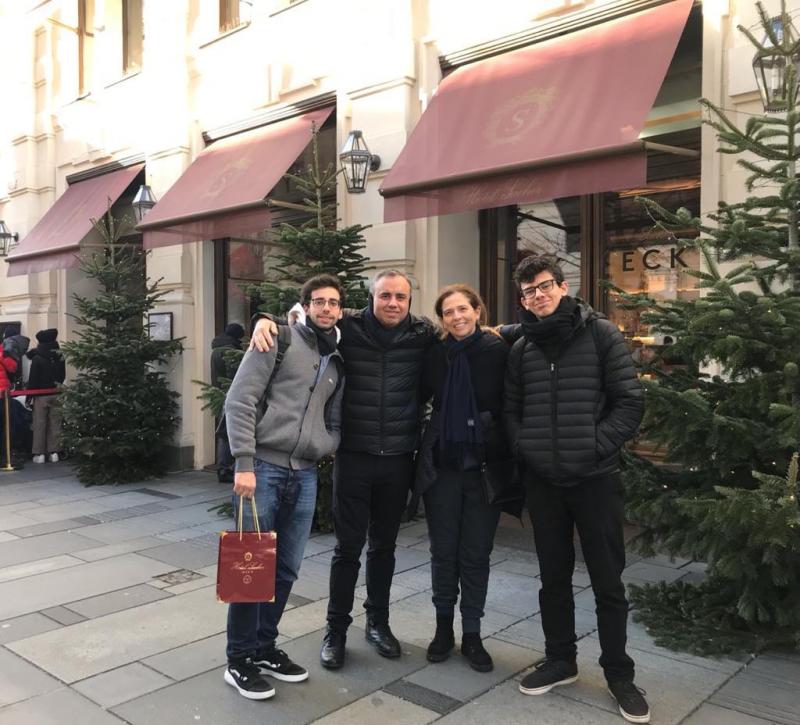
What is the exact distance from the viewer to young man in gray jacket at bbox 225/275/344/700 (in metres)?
3.51

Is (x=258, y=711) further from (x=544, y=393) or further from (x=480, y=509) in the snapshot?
(x=544, y=393)

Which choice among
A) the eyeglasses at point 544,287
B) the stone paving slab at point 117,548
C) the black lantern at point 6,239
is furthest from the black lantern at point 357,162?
the black lantern at point 6,239

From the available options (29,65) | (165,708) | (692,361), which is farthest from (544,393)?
(29,65)

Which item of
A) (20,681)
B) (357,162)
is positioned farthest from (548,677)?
(357,162)

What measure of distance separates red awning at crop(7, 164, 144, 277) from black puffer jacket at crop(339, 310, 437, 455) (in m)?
7.58

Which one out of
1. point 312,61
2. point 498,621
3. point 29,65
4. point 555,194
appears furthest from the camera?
point 29,65

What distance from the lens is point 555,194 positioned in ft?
18.6

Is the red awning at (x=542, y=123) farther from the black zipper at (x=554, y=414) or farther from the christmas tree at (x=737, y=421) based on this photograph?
the black zipper at (x=554, y=414)

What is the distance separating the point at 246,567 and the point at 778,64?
408 cm

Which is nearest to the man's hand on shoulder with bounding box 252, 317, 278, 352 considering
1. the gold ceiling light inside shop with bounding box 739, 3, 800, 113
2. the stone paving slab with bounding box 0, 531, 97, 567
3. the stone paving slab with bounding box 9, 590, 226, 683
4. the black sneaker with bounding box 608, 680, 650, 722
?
the stone paving slab with bounding box 9, 590, 226, 683

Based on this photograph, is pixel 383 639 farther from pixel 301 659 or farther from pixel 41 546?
pixel 41 546

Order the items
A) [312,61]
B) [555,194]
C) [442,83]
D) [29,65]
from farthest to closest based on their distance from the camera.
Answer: [29,65]
[312,61]
[442,83]
[555,194]

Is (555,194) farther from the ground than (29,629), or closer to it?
farther from the ground

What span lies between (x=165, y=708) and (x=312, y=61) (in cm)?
696
